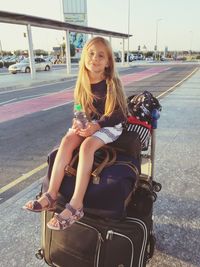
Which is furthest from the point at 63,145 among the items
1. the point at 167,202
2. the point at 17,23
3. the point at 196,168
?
the point at 17,23

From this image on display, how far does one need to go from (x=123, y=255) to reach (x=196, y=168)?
2451 millimetres

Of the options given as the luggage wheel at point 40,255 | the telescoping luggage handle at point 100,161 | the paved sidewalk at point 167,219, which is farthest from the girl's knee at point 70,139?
the paved sidewalk at point 167,219

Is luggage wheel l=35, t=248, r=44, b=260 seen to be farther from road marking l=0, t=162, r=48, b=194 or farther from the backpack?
road marking l=0, t=162, r=48, b=194

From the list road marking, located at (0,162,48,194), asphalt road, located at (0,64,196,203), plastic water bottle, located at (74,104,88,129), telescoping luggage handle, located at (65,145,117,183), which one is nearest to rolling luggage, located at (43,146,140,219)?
telescoping luggage handle, located at (65,145,117,183)

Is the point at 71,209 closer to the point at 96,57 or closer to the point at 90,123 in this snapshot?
the point at 90,123

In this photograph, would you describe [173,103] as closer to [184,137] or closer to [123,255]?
[184,137]

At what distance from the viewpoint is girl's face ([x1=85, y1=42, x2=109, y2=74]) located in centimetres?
236

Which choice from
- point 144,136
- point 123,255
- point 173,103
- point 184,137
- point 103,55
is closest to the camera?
point 123,255

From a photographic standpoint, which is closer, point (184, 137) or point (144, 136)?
point (144, 136)

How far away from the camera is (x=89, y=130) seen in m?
2.21

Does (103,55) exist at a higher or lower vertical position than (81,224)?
higher

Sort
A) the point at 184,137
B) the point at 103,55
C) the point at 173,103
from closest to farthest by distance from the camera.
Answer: the point at 103,55, the point at 184,137, the point at 173,103

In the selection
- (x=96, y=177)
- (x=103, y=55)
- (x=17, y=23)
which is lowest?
(x=96, y=177)

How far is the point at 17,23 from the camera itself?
18.9m
